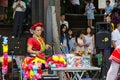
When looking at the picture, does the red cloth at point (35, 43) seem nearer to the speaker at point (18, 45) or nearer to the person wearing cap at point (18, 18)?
the speaker at point (18, 45)

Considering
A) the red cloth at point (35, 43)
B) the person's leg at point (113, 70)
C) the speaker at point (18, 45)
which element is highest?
the person's leg at point (113, 70)

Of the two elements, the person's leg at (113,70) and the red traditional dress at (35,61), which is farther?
the red traditional dress at (35,61)

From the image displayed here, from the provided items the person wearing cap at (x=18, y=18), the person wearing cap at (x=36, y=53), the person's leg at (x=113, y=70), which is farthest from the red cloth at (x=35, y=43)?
the person wearing cap at (x=18, y=18)

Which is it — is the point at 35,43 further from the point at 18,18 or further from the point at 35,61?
the point at 18,18

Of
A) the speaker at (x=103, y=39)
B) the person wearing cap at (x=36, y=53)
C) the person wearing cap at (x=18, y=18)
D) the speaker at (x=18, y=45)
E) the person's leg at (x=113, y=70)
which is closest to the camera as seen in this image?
the person's leg at (x=113, y=70)

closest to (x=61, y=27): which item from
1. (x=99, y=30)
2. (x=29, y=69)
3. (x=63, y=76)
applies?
(x=99, y=30)

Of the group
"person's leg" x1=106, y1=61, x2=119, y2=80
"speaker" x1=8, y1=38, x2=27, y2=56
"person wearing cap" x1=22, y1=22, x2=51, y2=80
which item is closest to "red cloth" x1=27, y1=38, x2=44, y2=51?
"person wearing cap" x1=22, y1=22, x2=51, y2=80

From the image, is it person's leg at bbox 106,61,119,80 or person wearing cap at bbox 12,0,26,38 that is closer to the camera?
person's leg at bbox 106,61,119,80

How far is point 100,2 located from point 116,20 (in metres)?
2.38

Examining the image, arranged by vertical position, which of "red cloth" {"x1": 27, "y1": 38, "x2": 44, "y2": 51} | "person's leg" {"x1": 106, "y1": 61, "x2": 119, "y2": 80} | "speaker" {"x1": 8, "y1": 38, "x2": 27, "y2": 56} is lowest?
"speaker" {"x1": 8, "y1": 38, "x2": 27, "y2": 56}

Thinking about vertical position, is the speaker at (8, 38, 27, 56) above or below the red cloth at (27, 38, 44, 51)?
below

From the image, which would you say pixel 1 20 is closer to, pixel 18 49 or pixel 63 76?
pixel 18 49

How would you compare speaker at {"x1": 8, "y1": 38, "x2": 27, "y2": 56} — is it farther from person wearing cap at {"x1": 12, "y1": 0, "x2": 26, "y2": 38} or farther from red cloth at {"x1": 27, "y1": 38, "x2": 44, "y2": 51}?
person wearing cap at {"x1": 12, "y1": 0, "x2": 26, "y2": 38}

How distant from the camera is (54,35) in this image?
13562 millimetres
